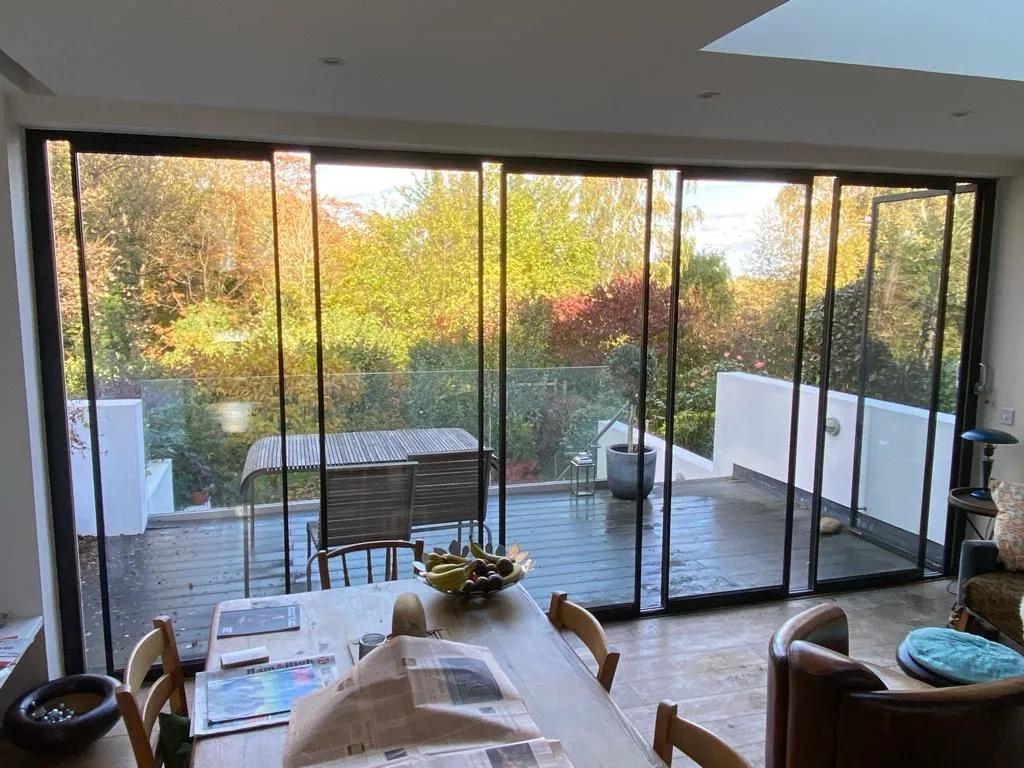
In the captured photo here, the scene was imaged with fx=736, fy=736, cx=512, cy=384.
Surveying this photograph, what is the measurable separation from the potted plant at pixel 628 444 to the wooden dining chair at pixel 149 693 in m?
2.62

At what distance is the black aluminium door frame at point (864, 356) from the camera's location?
14.4ft

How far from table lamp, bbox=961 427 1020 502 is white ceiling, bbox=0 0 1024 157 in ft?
5.51

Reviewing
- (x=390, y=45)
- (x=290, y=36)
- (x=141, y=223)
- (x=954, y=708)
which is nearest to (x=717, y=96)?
(x=390, y=45)

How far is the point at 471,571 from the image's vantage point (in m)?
2.52

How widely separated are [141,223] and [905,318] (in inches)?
173

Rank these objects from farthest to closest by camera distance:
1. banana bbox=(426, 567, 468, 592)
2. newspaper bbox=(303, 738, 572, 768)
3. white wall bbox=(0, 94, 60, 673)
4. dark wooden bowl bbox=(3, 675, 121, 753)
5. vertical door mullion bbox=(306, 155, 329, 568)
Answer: vertical door mullion bbox=(306, 155, 329, 568)
white wall bbox=(0, 94, 60, 673)
dark wooden bowl bbox=(3, 675, 121, 753)
banana bbox=(426, 567, 468, 592)
newspaper bbox=(303, 738, 572, 768)

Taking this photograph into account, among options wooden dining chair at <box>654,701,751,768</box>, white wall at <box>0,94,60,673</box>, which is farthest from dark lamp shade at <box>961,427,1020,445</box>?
white wall at <box>0,94,60,673</box>

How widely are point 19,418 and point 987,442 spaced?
499 cm

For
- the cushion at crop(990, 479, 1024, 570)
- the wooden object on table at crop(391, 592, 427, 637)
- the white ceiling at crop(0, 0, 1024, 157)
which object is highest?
the white ceiling at crop(0, 0, 1024, 157)

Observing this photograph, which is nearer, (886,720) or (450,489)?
(886,720)

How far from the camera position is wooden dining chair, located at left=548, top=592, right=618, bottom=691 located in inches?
79.4

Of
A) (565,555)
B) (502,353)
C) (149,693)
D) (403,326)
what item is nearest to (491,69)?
(403,326)

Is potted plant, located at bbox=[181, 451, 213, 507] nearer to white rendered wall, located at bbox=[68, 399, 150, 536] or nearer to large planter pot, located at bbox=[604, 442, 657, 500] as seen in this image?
white rendered wall, located at bbox=[68, 399, 150, 536]

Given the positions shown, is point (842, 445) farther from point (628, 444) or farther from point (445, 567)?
point (445, 567)
